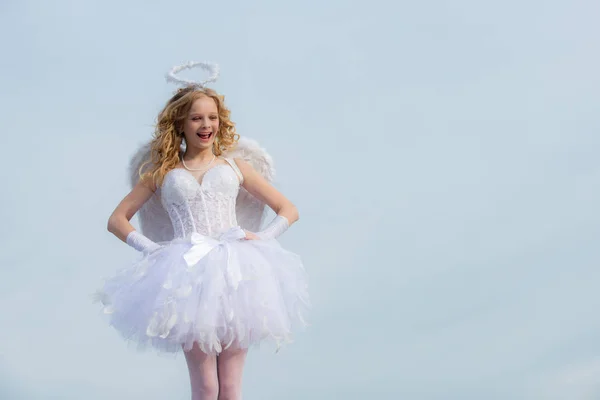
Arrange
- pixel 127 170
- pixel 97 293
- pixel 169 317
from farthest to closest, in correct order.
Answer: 1. pixel 127 170
2. pixel 97 293
3. pixel 169 317

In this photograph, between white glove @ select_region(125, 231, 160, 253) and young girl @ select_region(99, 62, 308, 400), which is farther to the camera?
white glove @ select_region(125, 231, 160, 253)

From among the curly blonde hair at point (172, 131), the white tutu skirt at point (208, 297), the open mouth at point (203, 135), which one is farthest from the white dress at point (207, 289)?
the open mouth at point (203, 135)

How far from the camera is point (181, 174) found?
5.84 m

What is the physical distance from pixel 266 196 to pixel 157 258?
2.95 ft

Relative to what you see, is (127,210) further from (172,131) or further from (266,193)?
(266,193)

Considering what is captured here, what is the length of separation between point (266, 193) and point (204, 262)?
85 centimetres

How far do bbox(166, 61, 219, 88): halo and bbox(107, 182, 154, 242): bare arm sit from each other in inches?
29.9

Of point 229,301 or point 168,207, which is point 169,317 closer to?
point 229,301

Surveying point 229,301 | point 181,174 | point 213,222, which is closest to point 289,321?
point 229,301

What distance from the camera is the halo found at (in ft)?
19.9

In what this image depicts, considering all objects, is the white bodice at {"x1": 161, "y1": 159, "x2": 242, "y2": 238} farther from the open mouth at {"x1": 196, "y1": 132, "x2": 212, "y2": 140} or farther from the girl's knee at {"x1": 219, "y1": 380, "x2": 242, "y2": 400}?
the girl's knee at {"x1": 219, "y1": 380, "x2": 242, "y2": 400}

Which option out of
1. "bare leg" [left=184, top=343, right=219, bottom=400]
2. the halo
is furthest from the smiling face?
"bare leg" [left=184, top=343, right=219, bottom=400]

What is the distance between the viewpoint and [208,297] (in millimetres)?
5238

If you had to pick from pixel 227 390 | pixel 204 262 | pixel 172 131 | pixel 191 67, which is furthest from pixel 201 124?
pixel 227 390
